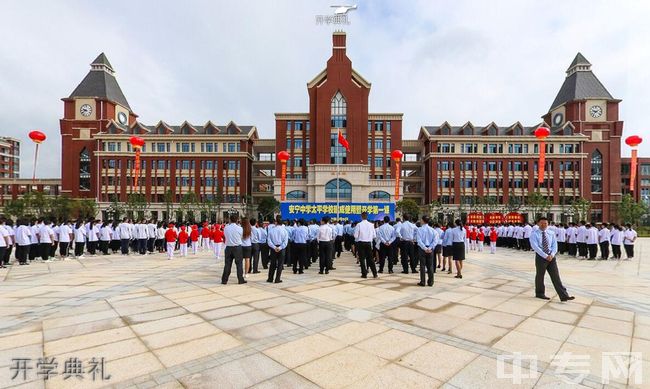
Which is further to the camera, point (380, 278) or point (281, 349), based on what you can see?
point (380, 278)

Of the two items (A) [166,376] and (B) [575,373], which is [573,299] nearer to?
(B) [575,373]

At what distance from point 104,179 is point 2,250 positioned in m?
46.7

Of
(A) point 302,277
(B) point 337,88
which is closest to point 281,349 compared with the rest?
(A) point 302,277

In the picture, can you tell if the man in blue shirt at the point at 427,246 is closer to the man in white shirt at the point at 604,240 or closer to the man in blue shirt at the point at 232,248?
the man in blue shirt at the point at 232,248

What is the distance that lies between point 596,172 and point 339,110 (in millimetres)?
44400

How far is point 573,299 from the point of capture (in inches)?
259

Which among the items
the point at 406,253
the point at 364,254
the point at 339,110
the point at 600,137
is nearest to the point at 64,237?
the point at 364,254

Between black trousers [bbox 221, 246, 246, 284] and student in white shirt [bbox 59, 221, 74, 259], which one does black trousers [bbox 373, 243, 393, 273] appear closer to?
black trousers [bbox 221, 246, 246, 284]

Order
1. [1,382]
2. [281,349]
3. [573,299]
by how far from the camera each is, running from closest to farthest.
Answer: [1,382]
[281,349]
[573,299]

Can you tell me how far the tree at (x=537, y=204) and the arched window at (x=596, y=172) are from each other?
37.9ft

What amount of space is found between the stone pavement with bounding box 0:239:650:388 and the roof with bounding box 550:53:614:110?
60.8 metres

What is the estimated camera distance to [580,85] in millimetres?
54094

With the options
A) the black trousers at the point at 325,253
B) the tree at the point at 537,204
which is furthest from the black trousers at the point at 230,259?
the tree at the point at 537,204

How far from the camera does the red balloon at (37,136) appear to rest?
56.0 feet
